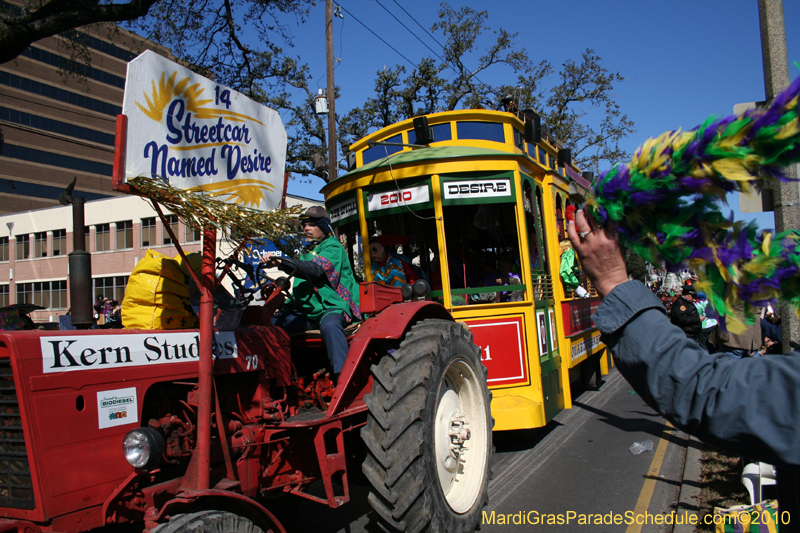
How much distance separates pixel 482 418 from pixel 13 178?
60349 millimetres

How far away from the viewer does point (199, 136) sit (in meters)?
2.46

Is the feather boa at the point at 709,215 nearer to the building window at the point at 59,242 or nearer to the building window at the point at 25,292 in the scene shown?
the building window at the point at 59,242

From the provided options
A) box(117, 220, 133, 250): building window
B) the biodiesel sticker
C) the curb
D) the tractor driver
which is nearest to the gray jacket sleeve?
the biodiesel sticker

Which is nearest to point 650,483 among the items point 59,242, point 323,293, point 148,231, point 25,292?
point 323,293

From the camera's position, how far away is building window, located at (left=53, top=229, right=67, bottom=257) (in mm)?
34812

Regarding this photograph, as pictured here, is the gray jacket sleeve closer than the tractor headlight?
Yes

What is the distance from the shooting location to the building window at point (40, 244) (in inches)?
1397

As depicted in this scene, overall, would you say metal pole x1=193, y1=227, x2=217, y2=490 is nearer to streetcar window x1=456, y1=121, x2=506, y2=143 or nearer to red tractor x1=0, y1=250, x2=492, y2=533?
red tractor x1=0, y1=250, x2=492, y2=533

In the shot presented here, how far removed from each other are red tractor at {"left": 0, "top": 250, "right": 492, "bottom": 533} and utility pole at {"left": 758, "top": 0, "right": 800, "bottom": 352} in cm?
217

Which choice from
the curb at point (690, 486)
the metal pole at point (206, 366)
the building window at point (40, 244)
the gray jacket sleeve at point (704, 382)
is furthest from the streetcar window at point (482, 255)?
the building window at point (40, 244)

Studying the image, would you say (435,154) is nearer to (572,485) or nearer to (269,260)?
(269,260)

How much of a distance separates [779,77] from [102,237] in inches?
1438

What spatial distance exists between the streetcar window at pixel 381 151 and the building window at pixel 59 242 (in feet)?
117

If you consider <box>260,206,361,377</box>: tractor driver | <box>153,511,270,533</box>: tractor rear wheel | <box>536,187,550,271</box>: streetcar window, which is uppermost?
<box>536,187,550,271</box>: streetcar window
